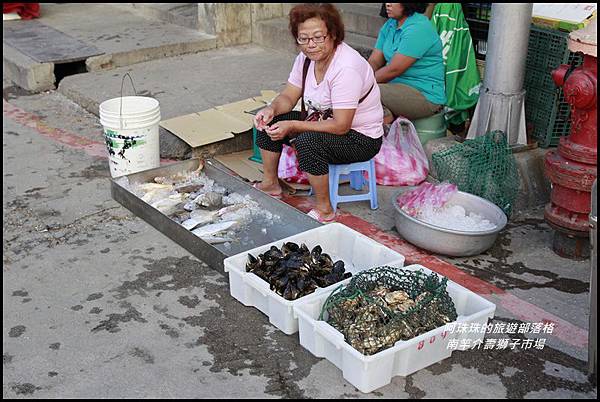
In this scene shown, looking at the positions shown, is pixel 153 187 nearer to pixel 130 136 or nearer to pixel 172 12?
pixel 130 136

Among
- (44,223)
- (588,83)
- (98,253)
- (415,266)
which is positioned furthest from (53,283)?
(588,83)

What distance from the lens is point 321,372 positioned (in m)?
3.46

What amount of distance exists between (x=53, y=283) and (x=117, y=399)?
118 centimetres

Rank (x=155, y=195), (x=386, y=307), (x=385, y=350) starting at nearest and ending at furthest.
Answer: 1. (x=385, y=350)
2. (x=386, y=307)
3. (x=155, y=195)

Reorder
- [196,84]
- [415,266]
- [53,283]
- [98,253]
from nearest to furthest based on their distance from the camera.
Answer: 1. [415,266]
2. [53,283]
3. [98,253]
4. [196,84]

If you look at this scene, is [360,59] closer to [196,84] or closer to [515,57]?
[515,57]

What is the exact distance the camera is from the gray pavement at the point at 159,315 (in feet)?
11.1

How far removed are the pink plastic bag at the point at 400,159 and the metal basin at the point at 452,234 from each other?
2.33 ft

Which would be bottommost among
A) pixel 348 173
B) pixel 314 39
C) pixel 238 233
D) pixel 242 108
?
pixel 238 233

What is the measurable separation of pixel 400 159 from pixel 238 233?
4.57ft

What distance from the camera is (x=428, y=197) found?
4.61 meters

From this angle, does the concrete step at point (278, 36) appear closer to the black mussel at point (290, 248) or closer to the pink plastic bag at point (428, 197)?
the pink plastic bag at point (428, 197)

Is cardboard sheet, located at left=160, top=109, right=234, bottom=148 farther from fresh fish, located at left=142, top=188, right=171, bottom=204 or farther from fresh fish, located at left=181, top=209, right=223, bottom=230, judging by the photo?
fresh fish, located at left=181, top=209, right=223, bottom=230

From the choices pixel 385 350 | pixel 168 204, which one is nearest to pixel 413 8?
pixel 168 204
